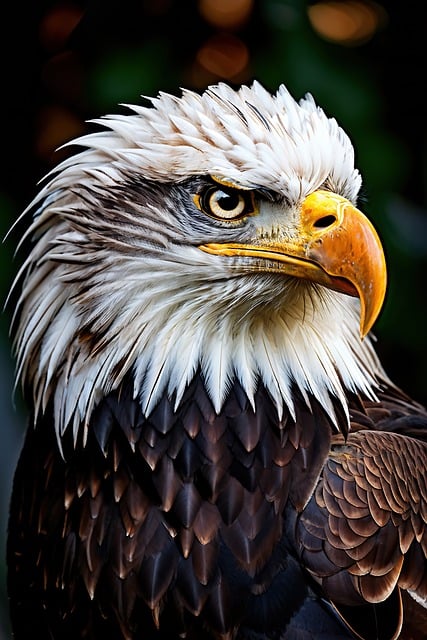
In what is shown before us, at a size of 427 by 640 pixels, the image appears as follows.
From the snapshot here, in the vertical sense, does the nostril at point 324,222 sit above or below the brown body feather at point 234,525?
above

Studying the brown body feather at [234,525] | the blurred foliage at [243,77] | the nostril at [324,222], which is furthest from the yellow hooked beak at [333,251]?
the blurred foliage at [243,77]

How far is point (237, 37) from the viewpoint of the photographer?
10.3 ft

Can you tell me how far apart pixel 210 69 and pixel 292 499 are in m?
1.67

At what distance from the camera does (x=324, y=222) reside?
1.82 m

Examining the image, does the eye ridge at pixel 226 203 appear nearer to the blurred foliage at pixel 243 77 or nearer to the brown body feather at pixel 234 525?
the brown body feather at pixel 234 525

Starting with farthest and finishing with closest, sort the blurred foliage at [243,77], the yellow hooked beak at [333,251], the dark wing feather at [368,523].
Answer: the blurred foliage at [243,77], the dark wing feather at [368,523], the yellow hooked beak at [333,251]

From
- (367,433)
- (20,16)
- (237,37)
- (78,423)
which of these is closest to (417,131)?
(237,37)

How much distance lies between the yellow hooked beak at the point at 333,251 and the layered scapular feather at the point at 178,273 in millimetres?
34

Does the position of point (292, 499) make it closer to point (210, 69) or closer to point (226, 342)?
point (226, 342)

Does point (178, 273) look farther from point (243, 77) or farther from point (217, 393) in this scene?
point (243, 77)

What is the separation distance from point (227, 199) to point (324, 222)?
0.18m

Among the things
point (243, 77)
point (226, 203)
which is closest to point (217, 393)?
point (226, 203)

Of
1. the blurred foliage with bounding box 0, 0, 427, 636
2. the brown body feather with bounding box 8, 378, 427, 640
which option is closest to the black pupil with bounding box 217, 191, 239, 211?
the brown body feather with bounding box 8, 378, 427, 640

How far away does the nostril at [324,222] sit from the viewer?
1810 mm
